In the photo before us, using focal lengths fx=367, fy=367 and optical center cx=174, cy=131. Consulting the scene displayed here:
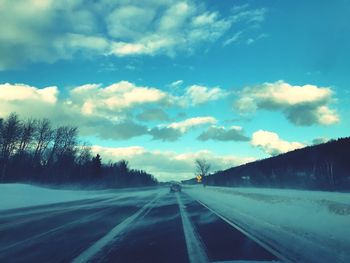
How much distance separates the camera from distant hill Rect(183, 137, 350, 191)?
23.9 metres

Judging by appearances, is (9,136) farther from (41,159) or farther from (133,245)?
(133,245)

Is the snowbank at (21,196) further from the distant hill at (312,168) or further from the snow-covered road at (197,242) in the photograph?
the distant hill at (312,168)

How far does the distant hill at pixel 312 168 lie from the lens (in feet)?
78.3

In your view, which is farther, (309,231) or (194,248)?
(309,231)

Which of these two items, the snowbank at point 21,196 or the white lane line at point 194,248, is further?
the snowbank at point 21,196

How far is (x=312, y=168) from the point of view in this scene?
27.9 metres

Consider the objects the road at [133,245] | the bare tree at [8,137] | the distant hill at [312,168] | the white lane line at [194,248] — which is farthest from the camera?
the bare tree at [8,137]

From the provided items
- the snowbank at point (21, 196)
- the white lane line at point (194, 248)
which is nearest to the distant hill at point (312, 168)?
the white lane line at point (194, 248)

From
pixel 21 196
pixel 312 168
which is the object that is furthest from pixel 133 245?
pixel 21 196

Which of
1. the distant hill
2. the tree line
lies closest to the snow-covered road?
the distant hill

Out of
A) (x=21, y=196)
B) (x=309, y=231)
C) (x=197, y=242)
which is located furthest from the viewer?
(x=21, y=196)

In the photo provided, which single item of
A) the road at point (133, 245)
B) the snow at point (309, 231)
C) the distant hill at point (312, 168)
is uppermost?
the distant hill at point (312, 168)

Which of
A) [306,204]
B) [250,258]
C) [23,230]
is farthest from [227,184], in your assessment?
[250,258]

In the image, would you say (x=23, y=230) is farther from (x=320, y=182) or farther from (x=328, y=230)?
(x=320, y=182)
